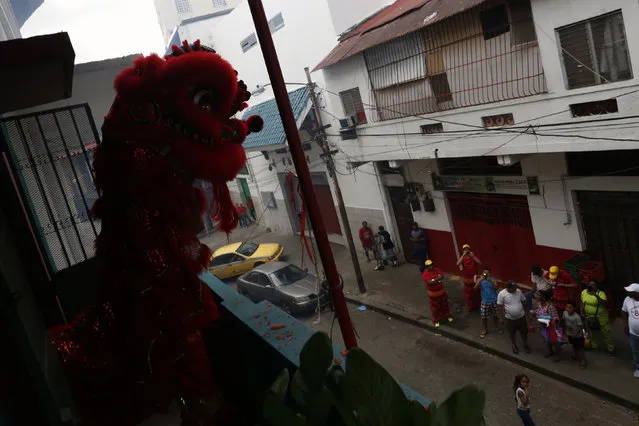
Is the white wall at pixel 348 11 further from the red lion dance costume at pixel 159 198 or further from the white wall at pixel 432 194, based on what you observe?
the red lion dance costume at pixel 159 198

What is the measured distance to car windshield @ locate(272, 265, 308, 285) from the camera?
12062 mm

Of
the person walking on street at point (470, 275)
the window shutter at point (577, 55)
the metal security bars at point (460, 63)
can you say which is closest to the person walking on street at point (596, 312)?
the person walking on street at point (470, 275)

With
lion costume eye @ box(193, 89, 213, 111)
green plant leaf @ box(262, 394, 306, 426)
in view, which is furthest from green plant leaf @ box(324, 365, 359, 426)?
lion costume eye @ box(193, 89, 213, 111)

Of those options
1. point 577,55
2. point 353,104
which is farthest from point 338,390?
point 353,104

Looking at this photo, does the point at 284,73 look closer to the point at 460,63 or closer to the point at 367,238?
the point at 367,238

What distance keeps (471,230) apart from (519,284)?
153 centimetres

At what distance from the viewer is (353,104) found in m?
12.5

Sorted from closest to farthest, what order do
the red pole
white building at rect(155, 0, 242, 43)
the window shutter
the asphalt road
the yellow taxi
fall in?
the red pole, the asphalt road, the window shutter, the yellow taxi, white building at rect(155, 0, 242, 43)

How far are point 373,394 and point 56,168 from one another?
3149 mm

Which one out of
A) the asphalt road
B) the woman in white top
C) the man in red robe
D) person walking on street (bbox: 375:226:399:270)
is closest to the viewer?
the woman in white top

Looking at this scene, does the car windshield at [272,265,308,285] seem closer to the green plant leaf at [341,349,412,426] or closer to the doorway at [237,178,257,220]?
the doorway at [237,178,257,220]

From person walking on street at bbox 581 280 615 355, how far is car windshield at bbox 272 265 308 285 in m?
6.46

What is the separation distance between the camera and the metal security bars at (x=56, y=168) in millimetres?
3542

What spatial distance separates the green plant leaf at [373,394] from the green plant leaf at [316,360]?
20 cm
